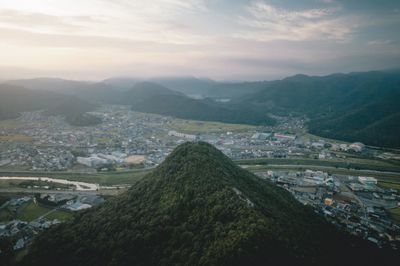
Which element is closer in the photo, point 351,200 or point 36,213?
point 36,213

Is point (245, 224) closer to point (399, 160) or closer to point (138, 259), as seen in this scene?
point (138, 259)

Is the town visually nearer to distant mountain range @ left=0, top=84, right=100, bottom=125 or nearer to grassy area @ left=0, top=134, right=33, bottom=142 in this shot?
grassy area @ left=0, top=134, right=33, bottom=142

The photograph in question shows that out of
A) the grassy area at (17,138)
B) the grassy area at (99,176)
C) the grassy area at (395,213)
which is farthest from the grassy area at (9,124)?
the grassy area at (395,213)

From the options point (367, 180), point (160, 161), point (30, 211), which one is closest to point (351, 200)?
point (367, 180)

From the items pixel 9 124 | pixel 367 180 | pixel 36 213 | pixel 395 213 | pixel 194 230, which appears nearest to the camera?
pixel 194 230

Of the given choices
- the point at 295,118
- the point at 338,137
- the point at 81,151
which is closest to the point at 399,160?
the point at 338,137

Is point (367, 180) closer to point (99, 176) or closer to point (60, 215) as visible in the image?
point (99, 176)

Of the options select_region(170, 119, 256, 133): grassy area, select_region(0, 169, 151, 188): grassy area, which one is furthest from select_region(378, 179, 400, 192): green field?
select_region(170, 119, 256, 133): grassy area
